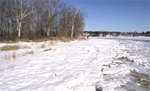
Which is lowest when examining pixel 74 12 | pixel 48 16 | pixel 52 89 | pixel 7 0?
pixel 52 89

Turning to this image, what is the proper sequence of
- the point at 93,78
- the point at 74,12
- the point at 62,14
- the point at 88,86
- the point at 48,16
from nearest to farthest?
the point at 88,86 → the point at 93,78 → the point at 48,16 → the point at 74,12 → the point at 62,14

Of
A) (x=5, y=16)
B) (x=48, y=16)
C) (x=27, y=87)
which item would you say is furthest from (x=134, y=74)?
(x=5, y=16)

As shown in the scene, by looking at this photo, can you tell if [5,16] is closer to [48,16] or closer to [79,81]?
[48,16]

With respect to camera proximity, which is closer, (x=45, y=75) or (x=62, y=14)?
(x=45, y=75)

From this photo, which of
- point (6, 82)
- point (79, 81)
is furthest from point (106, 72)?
point (6, 82)

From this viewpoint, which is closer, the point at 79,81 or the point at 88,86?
the point at 88,86

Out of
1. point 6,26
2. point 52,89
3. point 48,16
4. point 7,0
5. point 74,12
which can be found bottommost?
point 52,89

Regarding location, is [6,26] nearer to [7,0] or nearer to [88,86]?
[7,0]

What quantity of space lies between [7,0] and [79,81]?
80.1 feet

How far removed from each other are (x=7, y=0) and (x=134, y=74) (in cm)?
2497

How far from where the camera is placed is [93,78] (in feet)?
9.34

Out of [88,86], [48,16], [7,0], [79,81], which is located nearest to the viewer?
[88,86]

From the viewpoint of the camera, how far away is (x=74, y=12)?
22984mm

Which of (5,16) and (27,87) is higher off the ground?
(5,16)
